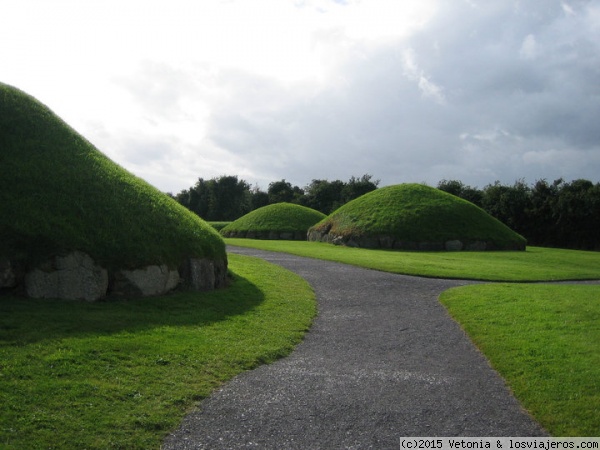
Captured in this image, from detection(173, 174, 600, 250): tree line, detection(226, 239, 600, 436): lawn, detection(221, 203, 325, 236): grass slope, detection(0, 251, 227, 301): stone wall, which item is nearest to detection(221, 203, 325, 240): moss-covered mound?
detection(221, 203, 325, 236): grass slope

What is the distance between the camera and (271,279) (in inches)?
846

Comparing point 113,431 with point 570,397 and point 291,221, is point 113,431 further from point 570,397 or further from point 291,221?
point 291,221

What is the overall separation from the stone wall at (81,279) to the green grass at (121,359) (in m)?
0.38

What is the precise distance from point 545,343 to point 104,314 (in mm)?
10408

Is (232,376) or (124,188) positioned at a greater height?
(124,188)

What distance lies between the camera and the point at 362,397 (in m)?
8.44

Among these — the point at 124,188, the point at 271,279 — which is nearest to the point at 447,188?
the point at 271,279

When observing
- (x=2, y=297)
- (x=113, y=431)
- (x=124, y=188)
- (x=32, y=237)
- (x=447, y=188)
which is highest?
(x=447, y=188)

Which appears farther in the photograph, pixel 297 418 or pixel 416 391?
pixel 416 391

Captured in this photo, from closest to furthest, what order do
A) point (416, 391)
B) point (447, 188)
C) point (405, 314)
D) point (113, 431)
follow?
point (113, 431) → point (416, 391) → point (405, 314) → point (447, 188)

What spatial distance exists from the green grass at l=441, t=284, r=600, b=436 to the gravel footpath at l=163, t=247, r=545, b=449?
0.38 metres

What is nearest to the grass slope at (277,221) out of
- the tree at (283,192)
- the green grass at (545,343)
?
the tree at (283,192)

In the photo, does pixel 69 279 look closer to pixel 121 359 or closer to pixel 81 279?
pixel 81 279

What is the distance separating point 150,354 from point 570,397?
7.67 meters
